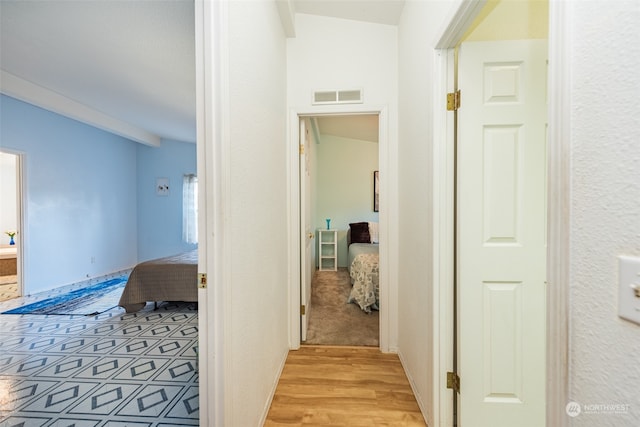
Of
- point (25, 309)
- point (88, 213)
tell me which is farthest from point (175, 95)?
point (25, 309)

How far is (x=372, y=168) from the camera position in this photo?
563 cm

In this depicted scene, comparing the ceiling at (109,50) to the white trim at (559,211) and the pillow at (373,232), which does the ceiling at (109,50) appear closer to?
the white trim at (559,211)

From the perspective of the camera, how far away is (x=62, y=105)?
3.89 m

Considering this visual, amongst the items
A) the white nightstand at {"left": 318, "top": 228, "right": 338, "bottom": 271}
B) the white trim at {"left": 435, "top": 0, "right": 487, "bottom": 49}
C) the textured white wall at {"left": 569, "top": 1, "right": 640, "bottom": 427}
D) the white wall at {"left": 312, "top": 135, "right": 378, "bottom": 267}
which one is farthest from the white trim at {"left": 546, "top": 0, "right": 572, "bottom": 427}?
the white wall at {"left": 312, "top": 135, "right": 378, "bottom": 267}

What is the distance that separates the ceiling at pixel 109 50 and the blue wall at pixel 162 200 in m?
1.59

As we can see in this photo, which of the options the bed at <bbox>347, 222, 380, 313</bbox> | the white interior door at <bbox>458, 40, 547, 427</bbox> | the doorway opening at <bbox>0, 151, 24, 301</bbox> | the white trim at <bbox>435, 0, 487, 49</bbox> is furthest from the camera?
the doorway opening at <bbox>0, 151, 24, 301</bbox>

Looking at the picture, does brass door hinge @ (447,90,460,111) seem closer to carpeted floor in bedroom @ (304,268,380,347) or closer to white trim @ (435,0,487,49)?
white trim @ (435,0,487,49)

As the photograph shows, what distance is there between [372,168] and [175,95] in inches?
147

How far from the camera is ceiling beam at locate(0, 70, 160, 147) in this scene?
3270mm

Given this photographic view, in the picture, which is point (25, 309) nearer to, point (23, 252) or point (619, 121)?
point (23, 252)

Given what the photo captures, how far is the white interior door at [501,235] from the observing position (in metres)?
1.35

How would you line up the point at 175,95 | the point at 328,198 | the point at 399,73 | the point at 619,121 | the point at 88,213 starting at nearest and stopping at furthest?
the point at 619,121, the point at 399,73, the point at 175,95, the point at 88,213, the point at 328,198

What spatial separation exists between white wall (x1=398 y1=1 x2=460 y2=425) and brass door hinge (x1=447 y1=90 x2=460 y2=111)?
0.08 m

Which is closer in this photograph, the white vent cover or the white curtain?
the white vent cover
